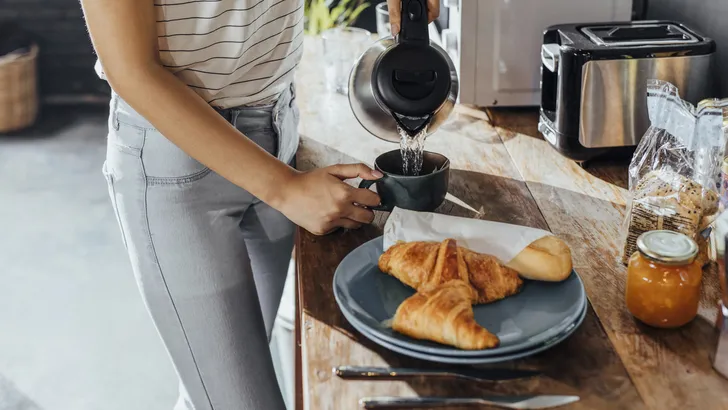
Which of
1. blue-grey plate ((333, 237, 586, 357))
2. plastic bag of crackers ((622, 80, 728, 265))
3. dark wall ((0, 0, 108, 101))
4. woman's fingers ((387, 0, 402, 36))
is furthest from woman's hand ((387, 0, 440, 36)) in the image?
dark wall ((0, 0, 108, 101))

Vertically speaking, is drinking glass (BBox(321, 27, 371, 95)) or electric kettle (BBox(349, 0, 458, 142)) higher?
electric kettle (BBox(349, 0, 458, 142))

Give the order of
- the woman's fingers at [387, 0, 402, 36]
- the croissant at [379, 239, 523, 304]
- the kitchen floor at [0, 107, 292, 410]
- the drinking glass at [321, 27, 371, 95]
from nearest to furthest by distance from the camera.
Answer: the croissant at [379, 239, 523, 304] → the woman's fingers at [387, 0, 402, 36] → the drinking glass at [321, 27, 371, 95] → the kitchen floor at [0, 107, 292, 410]

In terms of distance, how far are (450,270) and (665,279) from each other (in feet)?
0.82

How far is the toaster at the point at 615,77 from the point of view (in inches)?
55.0

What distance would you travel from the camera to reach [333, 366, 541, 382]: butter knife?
35.0 inches

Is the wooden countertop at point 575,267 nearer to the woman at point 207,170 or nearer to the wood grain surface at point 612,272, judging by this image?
the wood grain surface at point 612,272

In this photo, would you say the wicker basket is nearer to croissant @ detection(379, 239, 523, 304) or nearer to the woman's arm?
the woman's arm

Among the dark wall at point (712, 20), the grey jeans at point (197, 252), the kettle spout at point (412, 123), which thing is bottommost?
the grey jeans at point (197, 252)

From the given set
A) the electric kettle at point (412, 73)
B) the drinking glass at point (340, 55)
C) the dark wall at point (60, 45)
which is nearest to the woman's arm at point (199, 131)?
the electric kettle at point (412, 73)

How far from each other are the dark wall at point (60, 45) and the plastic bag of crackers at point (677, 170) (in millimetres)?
3824

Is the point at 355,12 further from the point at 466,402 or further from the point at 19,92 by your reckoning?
the point at 19,92

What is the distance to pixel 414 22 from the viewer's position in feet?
3.89

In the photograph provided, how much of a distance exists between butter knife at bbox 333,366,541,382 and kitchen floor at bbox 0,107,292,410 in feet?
4.91

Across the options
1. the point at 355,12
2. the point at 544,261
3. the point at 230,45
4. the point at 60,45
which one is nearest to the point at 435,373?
the point at 544,261
